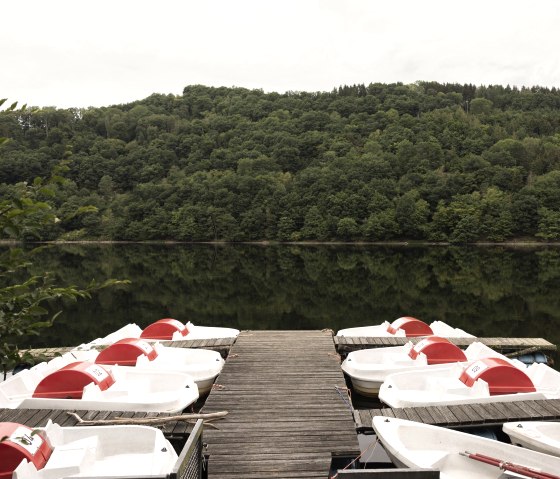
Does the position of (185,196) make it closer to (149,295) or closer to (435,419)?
(149,295)

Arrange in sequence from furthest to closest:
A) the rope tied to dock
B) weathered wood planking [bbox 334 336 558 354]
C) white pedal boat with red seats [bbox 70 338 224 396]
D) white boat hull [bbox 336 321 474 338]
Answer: white boat hull [bbox 336 321 474 338] < weathered wood planking [bbox 334 336 558 354] < white pedal boat with red seats [bbox 70 338 224 396] < the rope tied to dock

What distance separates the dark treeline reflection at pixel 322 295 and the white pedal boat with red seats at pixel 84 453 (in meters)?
9.96

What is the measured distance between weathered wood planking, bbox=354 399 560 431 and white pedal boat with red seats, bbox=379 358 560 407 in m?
0.25

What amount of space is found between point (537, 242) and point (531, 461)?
61.7m

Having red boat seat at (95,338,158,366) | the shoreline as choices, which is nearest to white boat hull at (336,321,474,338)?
red boat seat at (95,338,158,366)

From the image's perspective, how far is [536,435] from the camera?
638 centimetres

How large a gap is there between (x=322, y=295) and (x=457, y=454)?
61.8 ft

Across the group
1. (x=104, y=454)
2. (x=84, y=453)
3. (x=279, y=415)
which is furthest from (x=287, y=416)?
(x=84, y=453)

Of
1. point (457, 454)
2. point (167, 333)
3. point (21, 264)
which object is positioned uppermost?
point (21, 264)

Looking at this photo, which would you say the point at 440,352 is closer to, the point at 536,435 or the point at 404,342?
the point at 404,342

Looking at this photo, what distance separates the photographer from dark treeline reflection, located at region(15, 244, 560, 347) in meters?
18.6

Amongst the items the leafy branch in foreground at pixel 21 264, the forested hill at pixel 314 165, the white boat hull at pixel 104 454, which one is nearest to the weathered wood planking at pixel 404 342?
the white boat hull at pixel 104 454

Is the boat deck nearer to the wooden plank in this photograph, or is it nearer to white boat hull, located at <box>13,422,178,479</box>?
white boat hull, located at <box>13,422,178,479</box>

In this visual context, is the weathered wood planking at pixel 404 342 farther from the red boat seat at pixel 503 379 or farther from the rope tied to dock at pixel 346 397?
the rope tied to dock at pixel 346 397
